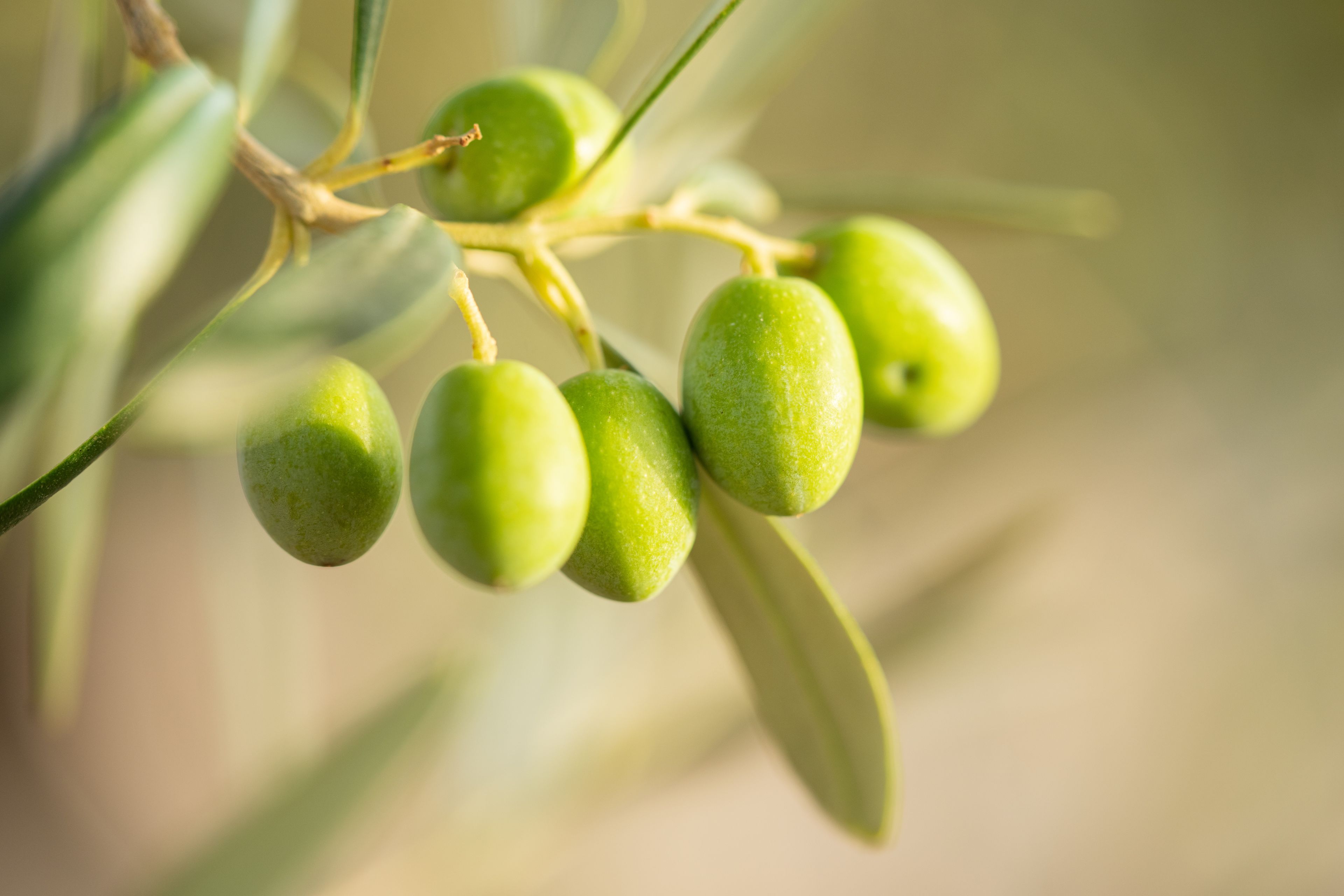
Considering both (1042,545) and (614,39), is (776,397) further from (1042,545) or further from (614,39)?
(1042,545)

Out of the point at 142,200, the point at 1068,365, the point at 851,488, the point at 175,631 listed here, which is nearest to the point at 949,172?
the point at 1068,365

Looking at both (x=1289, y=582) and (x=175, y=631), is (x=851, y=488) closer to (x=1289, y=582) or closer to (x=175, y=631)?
(x=1289, y=582)

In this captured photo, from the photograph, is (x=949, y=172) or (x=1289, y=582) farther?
(x=1289, y=582)

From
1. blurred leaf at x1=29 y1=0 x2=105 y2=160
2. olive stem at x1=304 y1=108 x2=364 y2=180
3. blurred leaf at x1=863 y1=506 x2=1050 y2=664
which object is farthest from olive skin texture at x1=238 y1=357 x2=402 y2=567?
blurred leaf at x1=863 y1=506 x2=1050 y2=664

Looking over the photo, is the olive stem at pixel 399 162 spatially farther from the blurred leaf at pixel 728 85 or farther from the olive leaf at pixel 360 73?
the blurred leaf at pixel 728 85

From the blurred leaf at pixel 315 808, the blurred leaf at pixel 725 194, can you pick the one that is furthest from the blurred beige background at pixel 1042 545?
the blurred leaf at pixel 725 194

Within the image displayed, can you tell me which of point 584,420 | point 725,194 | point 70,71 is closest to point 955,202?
point 725,194

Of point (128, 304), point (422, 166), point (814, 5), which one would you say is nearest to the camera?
point (128, 304)
